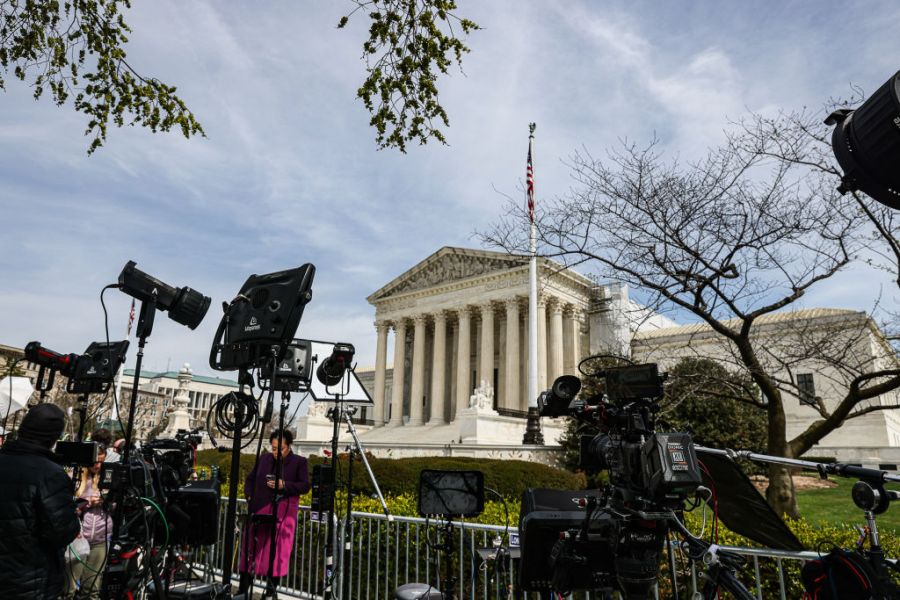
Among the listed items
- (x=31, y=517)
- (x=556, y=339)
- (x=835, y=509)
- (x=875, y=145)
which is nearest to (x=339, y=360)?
(x=31, y=517)

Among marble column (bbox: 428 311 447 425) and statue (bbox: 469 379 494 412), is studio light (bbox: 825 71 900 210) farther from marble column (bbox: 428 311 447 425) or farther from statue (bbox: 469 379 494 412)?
marble column (bbox: 428 311 447 425)

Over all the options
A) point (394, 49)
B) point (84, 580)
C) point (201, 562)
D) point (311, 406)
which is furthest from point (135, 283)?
point (311, 406)

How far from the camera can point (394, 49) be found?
5551 millimetres

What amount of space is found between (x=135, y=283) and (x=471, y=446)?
78.1ft

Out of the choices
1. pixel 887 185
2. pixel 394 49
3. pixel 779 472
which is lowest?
pixel 779 472

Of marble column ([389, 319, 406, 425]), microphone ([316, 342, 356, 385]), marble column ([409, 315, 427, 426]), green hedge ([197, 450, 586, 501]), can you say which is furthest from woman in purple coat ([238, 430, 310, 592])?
marble column ([389, 319, 406, 425])

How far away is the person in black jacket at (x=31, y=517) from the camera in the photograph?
3.32 metres

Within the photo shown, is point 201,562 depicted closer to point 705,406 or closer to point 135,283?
point 135,283

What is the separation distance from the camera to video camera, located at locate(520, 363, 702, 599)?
7.68 ft

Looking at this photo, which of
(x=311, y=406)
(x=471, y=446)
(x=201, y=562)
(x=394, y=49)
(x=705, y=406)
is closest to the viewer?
(x=394, y=49)

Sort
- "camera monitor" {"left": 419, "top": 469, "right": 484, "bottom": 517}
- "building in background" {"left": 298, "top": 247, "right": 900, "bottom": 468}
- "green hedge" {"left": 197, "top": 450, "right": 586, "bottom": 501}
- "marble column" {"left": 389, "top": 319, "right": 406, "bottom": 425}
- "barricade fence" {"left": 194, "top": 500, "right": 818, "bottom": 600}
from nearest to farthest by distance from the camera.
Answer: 1. "camera monitor" {"left": 419, "top": 469, "right": 484, "bottom": 517}
2. "barricade fence" {"left": 194, "top": 500, "right": 818, "bottom": 600}
3. "green hedge" {"left": 197, "top": 450, "right": 586, "bottom": 501}
4. "building in background" {"left": 298, "top": 247, "right": 900, "bottom": 468}
5. "marble column" {"left": 389, "top": 319, "right": 406, "bottom": 425}

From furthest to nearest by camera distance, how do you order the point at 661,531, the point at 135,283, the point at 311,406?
the point at 311,406 → the point at 135,283 → the point at 661,531

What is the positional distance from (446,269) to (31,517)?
4217 centimetres

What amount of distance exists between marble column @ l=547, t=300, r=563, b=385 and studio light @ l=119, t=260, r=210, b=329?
35.8 meters
